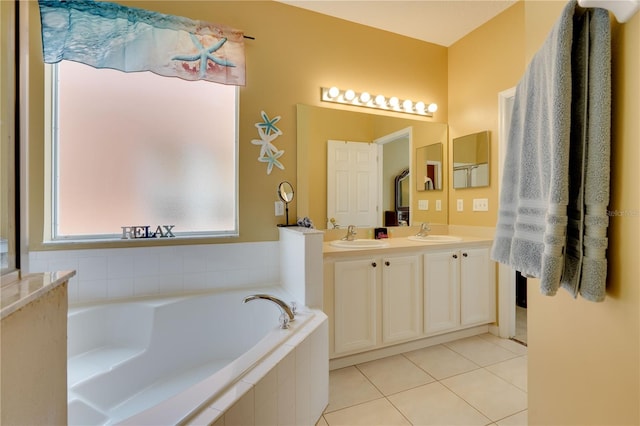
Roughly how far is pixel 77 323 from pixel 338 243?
1692 millimetres

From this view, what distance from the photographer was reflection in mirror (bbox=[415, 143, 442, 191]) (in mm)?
2835

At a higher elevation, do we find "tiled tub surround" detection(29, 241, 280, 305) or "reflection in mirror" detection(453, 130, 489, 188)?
"reflection in mirror" detection(453, 130, 489, 188)

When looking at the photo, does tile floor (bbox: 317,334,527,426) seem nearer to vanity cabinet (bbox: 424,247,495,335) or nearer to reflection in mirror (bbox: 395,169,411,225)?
vanity cabinet (bbox: 424,247,495,335)

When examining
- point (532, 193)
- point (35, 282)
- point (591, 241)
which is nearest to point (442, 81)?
point (532, 193)

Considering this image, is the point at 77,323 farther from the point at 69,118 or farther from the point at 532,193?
the point at 532,193

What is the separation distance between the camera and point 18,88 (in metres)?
0.65

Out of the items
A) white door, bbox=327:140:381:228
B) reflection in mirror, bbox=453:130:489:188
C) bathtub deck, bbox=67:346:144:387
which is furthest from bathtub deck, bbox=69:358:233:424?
reflection in mirror, bbox=453:130:489:188

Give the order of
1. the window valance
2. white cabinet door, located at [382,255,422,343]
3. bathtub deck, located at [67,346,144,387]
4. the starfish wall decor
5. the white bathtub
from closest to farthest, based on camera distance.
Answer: the white bathtub → bathtub deck, located at [67,346,144,387] → the window valance → white cabinet door, located at [382,255,422,343] → the starfish wall decor


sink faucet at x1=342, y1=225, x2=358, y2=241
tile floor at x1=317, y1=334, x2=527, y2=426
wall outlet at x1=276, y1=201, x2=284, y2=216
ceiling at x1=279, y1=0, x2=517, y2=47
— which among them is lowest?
tile floor at x1=317, y1=334, x2=527, y2=426

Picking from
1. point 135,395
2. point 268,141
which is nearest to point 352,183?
point 268,141

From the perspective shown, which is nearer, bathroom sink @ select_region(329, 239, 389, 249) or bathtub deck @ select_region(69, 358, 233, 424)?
bathtub deck @ select_region(69, 358, 233, 424)

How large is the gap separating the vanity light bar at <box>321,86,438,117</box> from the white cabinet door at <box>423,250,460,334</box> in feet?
4.61

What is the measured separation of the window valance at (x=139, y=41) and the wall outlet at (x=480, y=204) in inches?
88.3

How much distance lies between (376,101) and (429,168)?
845 mm
